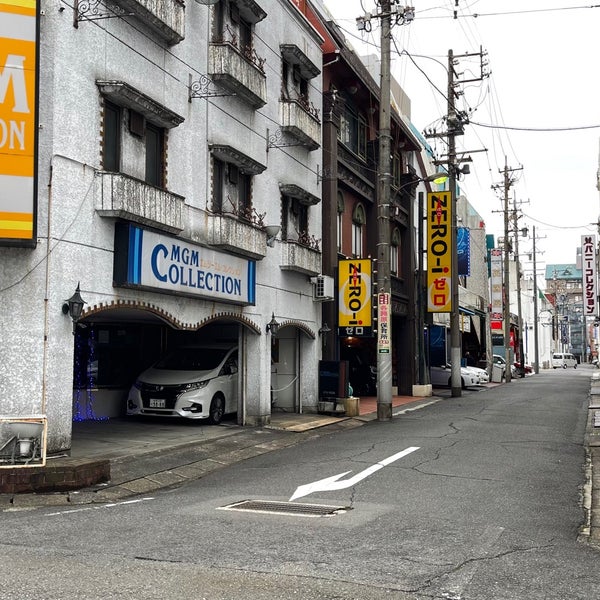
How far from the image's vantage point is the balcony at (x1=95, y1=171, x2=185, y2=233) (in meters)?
11.6

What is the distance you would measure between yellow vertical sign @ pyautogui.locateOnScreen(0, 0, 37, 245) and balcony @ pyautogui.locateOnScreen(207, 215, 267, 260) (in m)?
5.26

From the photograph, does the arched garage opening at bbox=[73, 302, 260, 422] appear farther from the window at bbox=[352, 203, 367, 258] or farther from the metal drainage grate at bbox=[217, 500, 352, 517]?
the window at bbox=[352, 203, 367, 258]

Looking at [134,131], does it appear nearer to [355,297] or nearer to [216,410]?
[216,410]

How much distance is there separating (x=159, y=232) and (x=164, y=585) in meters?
8.50

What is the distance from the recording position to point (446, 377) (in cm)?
3447

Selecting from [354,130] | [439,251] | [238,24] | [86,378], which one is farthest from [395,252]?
[86,378]

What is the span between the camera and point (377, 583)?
5.52 meters

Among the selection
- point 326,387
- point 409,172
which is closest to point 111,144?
point 326,387

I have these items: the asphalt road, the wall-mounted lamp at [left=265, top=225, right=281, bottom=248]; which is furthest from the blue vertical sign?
the asphalt road

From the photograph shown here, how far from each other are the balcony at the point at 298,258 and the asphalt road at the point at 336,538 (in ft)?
24.1

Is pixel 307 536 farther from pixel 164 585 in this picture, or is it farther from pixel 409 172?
pixel 409 172

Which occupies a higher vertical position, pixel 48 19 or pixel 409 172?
pixel 409 172

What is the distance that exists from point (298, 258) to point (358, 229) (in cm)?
702

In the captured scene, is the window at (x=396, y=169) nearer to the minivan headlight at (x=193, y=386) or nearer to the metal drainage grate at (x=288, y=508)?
the minivan headlight at (x=193, y=386)
